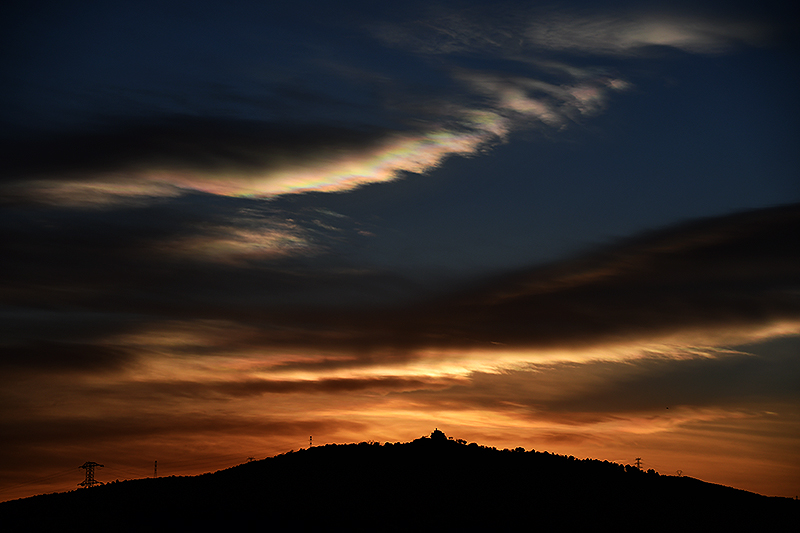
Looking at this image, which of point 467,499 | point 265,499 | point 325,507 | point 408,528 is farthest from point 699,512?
point 265,499

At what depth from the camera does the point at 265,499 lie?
9875cm

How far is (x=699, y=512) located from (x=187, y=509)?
65946 millimetres

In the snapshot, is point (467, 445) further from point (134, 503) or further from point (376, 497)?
point (134, 503)

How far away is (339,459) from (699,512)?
5248cm

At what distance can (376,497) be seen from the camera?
101 m

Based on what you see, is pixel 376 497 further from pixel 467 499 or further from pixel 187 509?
pixel 187 509

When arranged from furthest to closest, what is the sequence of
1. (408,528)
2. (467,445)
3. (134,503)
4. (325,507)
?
(467,445) → (134,503) → (325,507) → (408,528)

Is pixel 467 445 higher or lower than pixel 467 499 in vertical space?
higher

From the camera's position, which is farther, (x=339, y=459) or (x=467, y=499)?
(x=339, y=459)

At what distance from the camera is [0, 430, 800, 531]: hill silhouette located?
301 feet

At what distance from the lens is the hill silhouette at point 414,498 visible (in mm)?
91625

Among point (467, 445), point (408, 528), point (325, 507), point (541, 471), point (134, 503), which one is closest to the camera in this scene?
point (408, 528)

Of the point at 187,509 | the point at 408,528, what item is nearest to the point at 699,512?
the point at 408,528

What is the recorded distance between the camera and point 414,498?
325 ft
